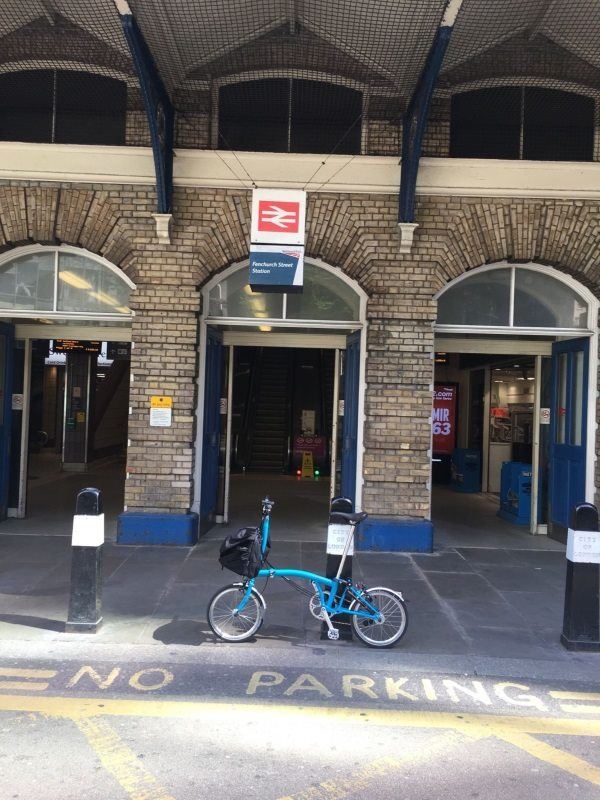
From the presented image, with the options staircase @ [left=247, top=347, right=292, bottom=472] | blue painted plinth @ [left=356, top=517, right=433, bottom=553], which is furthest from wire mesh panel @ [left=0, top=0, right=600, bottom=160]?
staircase @ [left=247, top=347, right=292, bottom=472]

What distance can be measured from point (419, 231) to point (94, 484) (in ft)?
29.8

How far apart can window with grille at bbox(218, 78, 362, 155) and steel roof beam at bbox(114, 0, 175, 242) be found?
2.65 ft

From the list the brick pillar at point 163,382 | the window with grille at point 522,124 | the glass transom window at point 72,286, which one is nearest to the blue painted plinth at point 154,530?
the brick pillar at point 163,382

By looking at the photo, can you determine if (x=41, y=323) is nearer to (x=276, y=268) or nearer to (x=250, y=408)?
(x=276, y=268)

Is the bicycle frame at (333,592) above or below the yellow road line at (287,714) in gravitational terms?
above

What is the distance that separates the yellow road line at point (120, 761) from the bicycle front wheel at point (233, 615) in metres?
1.39

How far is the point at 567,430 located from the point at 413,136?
459 centimetres

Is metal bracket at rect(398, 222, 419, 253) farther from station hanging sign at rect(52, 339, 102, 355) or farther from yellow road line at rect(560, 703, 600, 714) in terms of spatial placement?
station hanging sign at rect(52, 339, 102, 355)

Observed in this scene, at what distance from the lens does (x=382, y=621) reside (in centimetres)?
507

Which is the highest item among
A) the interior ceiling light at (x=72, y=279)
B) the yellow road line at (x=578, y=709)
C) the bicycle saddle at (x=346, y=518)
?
the interior ceiling light at (x=72, y=279)

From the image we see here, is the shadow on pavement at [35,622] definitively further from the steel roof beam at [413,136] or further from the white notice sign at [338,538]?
the steel roof beam at [413,136]

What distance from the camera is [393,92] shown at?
827 cm

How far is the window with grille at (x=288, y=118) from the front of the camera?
28.3 ft

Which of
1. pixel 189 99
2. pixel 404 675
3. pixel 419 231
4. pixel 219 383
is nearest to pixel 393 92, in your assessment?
pixel 419 231
